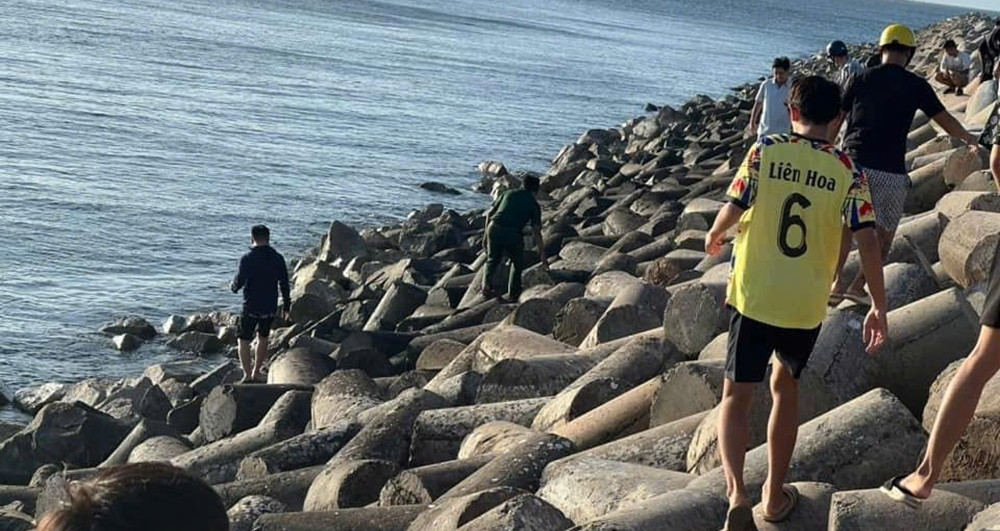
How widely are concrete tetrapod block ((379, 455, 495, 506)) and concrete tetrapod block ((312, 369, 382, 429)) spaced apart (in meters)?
2.47

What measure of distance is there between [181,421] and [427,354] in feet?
7.47

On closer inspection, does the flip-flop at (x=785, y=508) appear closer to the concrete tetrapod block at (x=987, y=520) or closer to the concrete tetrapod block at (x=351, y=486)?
the concrete tetrapod block at (x=987, y=520)

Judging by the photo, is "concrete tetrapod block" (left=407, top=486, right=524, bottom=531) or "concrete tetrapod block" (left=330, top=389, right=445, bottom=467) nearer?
"concrete tetrapod block" (left=407, top=486, right=524, bottom=531)

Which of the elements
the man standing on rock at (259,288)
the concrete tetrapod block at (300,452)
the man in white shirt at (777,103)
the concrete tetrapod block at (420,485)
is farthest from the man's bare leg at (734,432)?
the man in white shirt at (777,103)

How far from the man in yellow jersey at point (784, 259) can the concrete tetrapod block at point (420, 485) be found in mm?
1819

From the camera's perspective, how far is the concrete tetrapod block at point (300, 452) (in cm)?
849

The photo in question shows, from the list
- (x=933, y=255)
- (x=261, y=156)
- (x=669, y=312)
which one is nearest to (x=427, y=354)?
(x=669, y=312)

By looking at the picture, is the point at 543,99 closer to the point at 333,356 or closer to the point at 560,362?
the point at 333,356

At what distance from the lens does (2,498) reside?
A: 9.16 meters

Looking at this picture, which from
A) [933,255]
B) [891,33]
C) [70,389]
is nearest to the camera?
[891,33]

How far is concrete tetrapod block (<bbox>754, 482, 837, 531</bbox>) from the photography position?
209 inches

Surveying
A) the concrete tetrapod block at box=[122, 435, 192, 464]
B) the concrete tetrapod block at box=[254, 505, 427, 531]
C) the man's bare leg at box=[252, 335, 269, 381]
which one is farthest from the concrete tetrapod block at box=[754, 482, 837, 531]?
the man's bare leg at box=[252, 335, 269, 381]

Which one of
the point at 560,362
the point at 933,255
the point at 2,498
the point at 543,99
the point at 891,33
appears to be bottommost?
the point at 543,99

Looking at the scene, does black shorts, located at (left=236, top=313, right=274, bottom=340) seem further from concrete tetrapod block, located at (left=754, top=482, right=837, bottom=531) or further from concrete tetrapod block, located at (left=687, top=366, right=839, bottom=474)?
concrete tetrapod block, located at (left=754, top=482, right=837, bottom=531)
